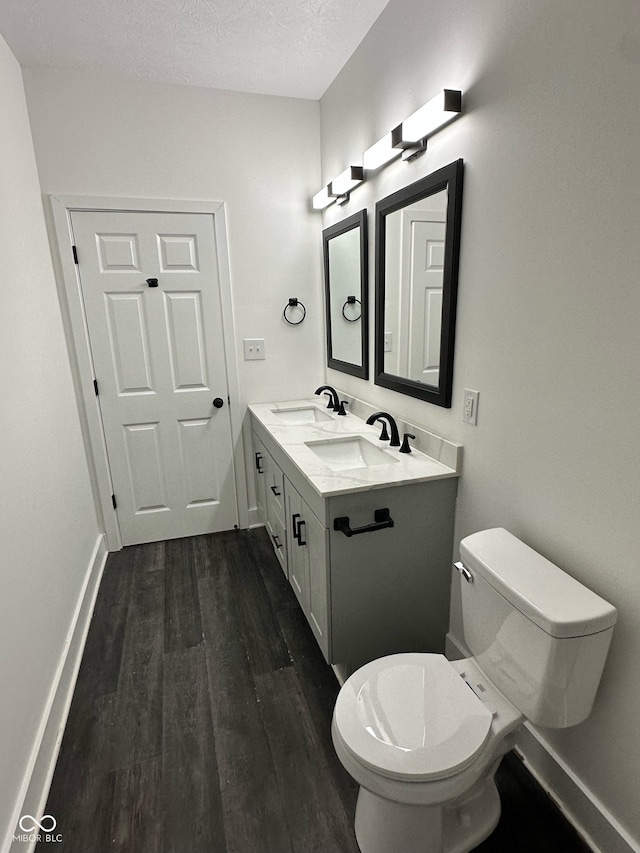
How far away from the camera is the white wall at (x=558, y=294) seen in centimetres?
100

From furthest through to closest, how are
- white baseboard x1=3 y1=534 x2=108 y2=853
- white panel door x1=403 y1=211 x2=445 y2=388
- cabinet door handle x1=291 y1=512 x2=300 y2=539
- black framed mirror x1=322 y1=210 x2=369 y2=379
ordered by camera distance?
black framed mirror x1=322 y1=210 x2=369 y2=379 → cabinet door handle x1=291 y1=512 x2=300 y2=539 → white panel door x1=403 y1=211 x2=445 y2=388 → white baseboard x1=3 y1=534 x2=108 y2=853

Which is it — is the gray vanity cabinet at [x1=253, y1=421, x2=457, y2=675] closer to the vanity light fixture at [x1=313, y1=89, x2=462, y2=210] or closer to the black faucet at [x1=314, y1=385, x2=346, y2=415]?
the black faucet at [x1=314, y1=385, x2=346, y2=415]

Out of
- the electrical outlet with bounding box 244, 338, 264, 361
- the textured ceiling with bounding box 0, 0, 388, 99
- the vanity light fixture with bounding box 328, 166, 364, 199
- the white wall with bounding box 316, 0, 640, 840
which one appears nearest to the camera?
the white wall with bounding box 316, 0, 640, 840

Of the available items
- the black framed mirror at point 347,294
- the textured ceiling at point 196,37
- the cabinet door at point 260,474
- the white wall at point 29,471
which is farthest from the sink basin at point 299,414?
the textured ceiling at point 196,37

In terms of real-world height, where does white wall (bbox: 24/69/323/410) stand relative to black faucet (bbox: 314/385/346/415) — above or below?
above

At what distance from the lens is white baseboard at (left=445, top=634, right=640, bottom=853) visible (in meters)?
1.16

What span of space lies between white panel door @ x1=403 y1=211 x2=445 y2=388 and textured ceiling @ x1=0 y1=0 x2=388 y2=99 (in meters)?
0.95

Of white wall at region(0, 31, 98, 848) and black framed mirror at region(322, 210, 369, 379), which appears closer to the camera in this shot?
white wall at region(0, 31, 98, 848)

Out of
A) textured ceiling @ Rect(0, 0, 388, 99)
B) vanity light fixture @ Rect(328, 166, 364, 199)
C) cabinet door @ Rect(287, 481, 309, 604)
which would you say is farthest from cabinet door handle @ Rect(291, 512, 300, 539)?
textured ceiling @ Rect(0, 0, 388, 99)

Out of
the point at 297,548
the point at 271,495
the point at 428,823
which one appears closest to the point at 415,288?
the point at 297,548

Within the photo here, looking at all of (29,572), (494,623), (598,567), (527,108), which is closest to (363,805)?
(494,623)

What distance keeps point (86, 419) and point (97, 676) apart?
139 centimetres

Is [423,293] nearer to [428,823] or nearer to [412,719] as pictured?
[412,719]

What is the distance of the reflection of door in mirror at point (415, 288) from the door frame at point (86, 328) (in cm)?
111
